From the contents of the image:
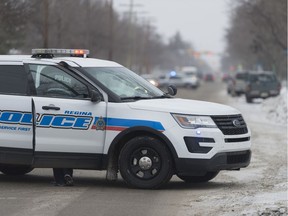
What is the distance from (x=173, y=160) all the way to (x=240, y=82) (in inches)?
1678

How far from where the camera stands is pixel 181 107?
9.66 meters

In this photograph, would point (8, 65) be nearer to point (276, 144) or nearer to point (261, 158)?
point (261, 158)

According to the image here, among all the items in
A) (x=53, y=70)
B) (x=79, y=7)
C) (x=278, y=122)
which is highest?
(x=79, y=7)

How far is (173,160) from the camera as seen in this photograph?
31.7 feet

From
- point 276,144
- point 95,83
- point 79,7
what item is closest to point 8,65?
point 95,83

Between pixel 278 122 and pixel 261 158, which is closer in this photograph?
pixel 261 158

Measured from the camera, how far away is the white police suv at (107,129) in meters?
9.57

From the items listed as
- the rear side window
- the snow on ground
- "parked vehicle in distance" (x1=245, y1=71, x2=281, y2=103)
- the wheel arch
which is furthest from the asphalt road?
"parked vehicle in distance" (x1=245, y1=71, x2=281, y2=103)

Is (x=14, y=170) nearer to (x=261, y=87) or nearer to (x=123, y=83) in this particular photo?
(x=123, y=83)

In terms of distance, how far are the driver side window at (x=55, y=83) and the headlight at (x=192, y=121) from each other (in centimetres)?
131

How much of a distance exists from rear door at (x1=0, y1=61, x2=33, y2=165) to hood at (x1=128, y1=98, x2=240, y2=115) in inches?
56.1

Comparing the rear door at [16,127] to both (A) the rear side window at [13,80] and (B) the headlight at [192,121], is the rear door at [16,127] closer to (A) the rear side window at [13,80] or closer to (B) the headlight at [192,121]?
(A) the rear side window at [13,80]

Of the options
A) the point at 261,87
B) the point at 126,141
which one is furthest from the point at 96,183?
the point at 261,87

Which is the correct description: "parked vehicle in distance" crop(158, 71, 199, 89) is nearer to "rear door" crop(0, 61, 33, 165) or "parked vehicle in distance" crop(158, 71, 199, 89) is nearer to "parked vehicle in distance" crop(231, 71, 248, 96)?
"parked vehicle in distance" crop(231, 71, 248, 96)
